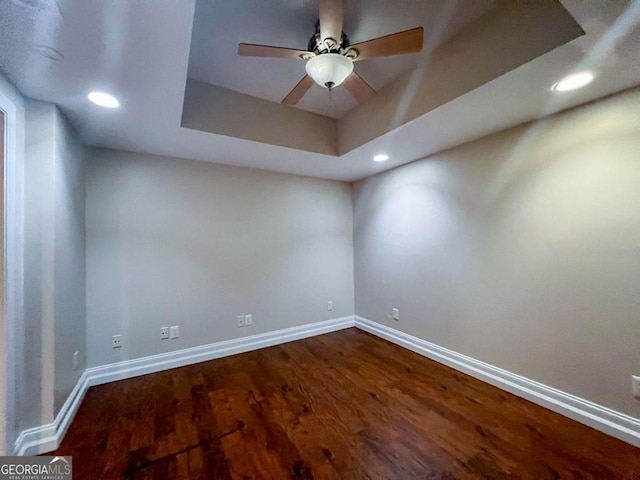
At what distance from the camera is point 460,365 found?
2578mm

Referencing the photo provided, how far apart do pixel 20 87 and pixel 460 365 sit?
3.96m

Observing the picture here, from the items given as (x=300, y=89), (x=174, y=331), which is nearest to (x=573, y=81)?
(x=300, y=89)

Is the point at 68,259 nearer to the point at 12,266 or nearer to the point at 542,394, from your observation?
the point at 12,266

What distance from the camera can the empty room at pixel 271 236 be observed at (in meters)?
1.45

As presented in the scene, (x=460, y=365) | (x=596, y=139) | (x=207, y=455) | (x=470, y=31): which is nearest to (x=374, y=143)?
(x=470, y=31)

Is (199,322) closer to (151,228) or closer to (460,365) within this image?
(151,228)

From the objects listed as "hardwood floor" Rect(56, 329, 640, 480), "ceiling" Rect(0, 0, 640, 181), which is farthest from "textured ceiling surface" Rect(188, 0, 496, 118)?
"hardwood floor" Rect(56, 329, 640, 480)

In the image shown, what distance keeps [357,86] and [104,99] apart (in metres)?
1.70

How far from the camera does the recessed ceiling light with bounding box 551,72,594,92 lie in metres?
1.52

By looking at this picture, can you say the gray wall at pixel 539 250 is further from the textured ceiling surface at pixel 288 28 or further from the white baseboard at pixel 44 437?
the white baseboard at pixel 44 437

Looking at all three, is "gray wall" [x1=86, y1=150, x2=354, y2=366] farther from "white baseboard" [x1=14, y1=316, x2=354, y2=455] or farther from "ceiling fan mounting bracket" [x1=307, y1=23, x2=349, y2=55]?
"ceiling fan mounting bracket" [x1=307, y1=23, x2=349, y2=55]

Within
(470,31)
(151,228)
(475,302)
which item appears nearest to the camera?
(470,31)

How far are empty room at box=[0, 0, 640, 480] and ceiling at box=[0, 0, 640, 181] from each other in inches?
0.6

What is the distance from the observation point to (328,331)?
3.69m
